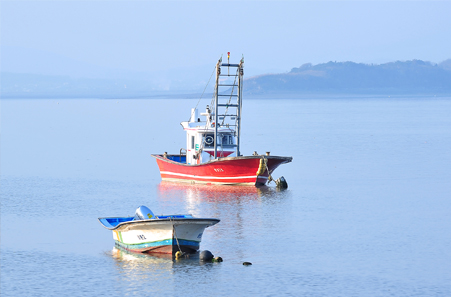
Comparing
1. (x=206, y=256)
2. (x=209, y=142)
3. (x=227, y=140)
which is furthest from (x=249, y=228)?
(x=227, y=140)

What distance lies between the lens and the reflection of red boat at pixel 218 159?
4672 centimetres

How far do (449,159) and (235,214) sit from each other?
38486 mm

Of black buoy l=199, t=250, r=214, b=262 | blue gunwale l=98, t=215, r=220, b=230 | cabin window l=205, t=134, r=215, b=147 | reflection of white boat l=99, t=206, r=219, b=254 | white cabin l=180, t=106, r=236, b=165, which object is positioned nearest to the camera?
blue gunwale l=98, t=215, r=220, b=230

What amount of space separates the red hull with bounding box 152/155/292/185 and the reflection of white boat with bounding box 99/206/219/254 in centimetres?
1660

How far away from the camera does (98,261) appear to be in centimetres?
2955

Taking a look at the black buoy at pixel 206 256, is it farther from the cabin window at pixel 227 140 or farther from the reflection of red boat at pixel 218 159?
the cabin window at pixel 227 140

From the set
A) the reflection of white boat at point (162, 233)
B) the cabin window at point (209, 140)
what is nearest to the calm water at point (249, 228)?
the reflection of white boat at point (162, 233)

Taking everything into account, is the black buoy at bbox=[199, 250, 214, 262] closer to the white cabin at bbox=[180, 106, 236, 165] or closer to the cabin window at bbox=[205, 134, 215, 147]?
the white cabin at bbox=[180, 106, 236, 165]

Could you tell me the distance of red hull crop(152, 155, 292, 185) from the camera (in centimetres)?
4631

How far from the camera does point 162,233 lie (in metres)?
28.9

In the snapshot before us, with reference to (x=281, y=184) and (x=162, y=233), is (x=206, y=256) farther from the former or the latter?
(x=281, y=184)

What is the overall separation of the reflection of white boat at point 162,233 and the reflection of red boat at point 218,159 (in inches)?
654

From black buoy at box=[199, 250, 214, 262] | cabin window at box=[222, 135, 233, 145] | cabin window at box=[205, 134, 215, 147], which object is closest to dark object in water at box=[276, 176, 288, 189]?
cabin window at box=[222, 135, 233, 145]

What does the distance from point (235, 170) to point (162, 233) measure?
1877 centimetres
